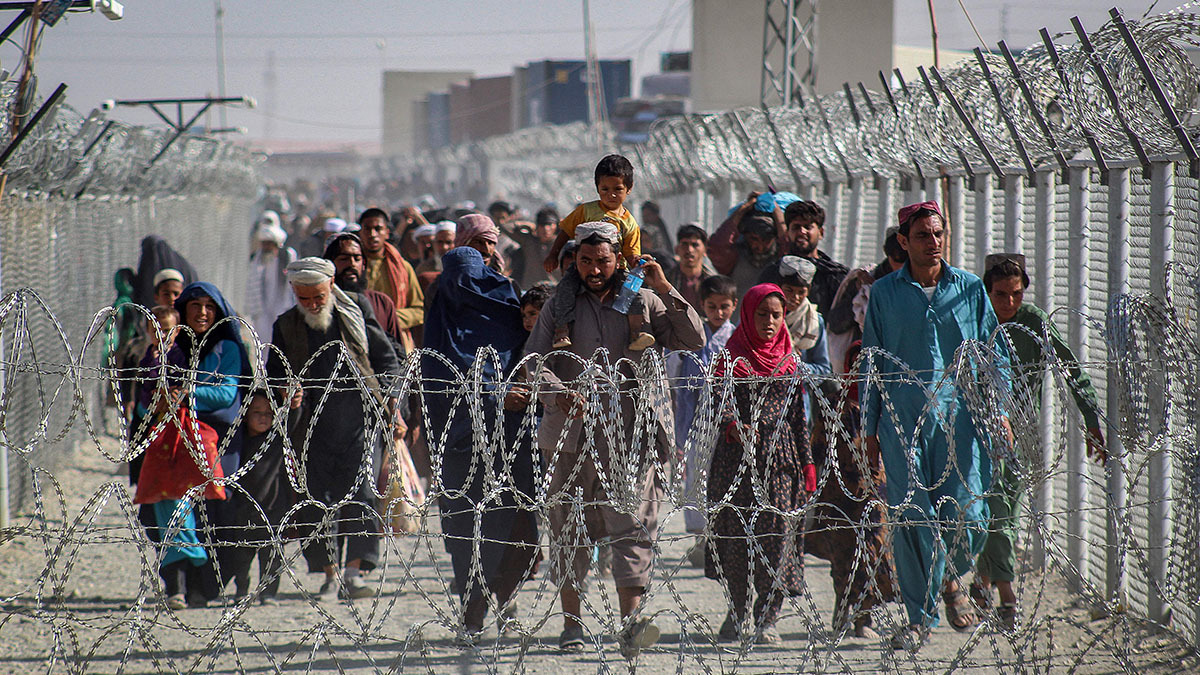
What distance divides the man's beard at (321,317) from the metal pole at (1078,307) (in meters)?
3.29

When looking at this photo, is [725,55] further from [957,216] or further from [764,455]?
[764,455]

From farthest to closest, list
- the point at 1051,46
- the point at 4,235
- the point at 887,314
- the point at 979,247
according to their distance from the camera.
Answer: the point at 4,235
the point at 979,247
the point at 1051,46
the point at 887,314

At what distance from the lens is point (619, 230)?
482 centimetres

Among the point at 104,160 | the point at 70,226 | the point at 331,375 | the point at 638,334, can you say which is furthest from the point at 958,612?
the point at 104,160

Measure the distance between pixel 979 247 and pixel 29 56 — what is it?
16.1 ft

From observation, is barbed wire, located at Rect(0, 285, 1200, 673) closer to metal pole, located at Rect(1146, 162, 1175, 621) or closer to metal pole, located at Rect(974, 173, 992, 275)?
metal pole, located at Rect(1146, 162, 1175, 621)

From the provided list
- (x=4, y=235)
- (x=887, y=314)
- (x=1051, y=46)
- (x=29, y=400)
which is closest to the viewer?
(x=887, y=314)

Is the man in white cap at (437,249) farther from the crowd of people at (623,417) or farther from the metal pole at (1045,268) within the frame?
the metal pole at (1045,268)

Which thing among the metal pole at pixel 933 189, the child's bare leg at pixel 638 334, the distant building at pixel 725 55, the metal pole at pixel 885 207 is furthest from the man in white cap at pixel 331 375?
the distant building at pixel 725 55

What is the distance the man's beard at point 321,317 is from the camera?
5055 millimetres

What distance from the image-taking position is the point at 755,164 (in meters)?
→ 10.4

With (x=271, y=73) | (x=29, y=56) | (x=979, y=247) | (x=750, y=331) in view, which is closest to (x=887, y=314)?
(x=750, y=331)

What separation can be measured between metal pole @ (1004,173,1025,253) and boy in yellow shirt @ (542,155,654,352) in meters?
2.09

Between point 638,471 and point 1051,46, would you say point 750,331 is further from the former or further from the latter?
point 1051,46
